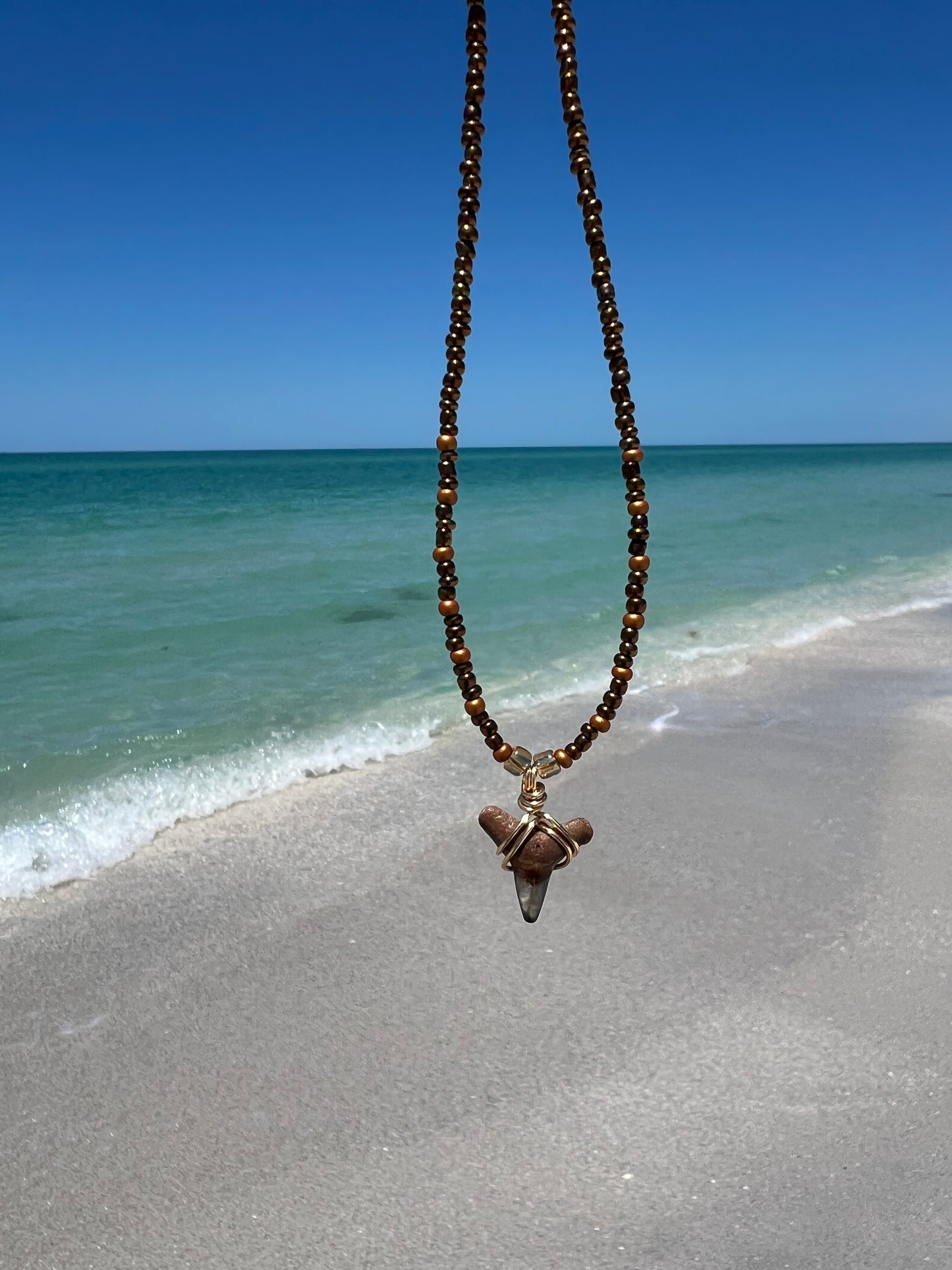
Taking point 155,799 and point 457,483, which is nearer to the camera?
point 457,483

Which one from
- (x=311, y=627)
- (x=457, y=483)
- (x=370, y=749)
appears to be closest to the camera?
(x=457, y=483)

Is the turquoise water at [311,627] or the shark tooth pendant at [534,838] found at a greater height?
the shark tooth pendant at [534,838]

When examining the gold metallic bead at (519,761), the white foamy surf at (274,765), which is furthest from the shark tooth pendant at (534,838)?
the white foamy surf at (274,765)

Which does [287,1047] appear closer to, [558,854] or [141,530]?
[558,854]

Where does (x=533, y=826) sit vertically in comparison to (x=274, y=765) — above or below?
above

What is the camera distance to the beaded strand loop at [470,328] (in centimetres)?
134

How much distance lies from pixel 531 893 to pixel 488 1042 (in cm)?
241

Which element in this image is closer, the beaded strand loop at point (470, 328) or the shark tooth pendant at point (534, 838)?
the beaded strand loop at point (470, 328)

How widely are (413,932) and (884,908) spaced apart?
82.5 inches

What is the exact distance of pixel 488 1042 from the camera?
3.86m

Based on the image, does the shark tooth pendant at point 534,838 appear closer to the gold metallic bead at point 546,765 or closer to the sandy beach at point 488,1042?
the gold metallic bead at point 546,765

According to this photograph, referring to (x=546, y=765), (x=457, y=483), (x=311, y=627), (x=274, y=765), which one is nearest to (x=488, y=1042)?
(x=546, y=765)

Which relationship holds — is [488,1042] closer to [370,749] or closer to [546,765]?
[546,765]

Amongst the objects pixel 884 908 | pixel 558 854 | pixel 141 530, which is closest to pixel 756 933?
pixel 884 908
